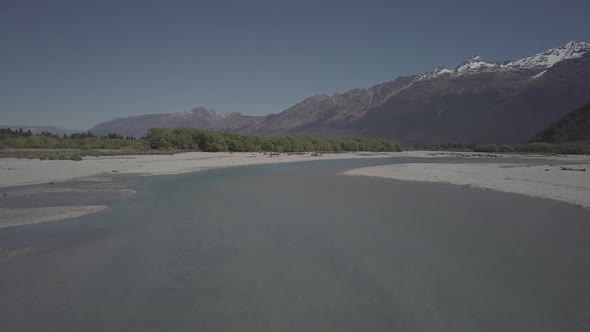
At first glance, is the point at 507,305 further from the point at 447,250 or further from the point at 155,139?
the point at 155,139

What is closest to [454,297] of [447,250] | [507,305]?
[507,305]

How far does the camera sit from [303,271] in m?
9.25

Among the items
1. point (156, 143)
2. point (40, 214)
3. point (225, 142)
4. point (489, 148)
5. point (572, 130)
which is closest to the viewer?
point (40, 214)

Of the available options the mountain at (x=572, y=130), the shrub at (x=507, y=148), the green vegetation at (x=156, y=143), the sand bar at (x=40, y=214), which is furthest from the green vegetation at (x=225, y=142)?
the sand bar at (x=40, y=214)

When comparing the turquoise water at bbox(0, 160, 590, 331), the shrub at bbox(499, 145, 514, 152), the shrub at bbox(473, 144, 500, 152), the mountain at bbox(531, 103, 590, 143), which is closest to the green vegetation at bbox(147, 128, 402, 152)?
the shrub at bbox(473, 144, 500, 152)

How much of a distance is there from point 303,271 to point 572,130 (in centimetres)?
12691

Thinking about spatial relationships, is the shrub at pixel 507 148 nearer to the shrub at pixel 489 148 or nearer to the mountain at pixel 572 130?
the shrub at pixel 489 148

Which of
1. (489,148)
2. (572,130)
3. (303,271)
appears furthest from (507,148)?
(303,271)

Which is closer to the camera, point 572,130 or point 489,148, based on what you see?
point 572,130

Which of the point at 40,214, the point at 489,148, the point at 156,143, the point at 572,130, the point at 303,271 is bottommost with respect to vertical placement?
the point at 303,271

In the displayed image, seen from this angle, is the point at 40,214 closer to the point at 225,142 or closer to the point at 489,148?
the point at 225,142

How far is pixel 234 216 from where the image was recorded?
15.8m

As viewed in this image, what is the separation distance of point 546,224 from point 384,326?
33.7 feet

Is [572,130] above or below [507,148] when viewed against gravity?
above
